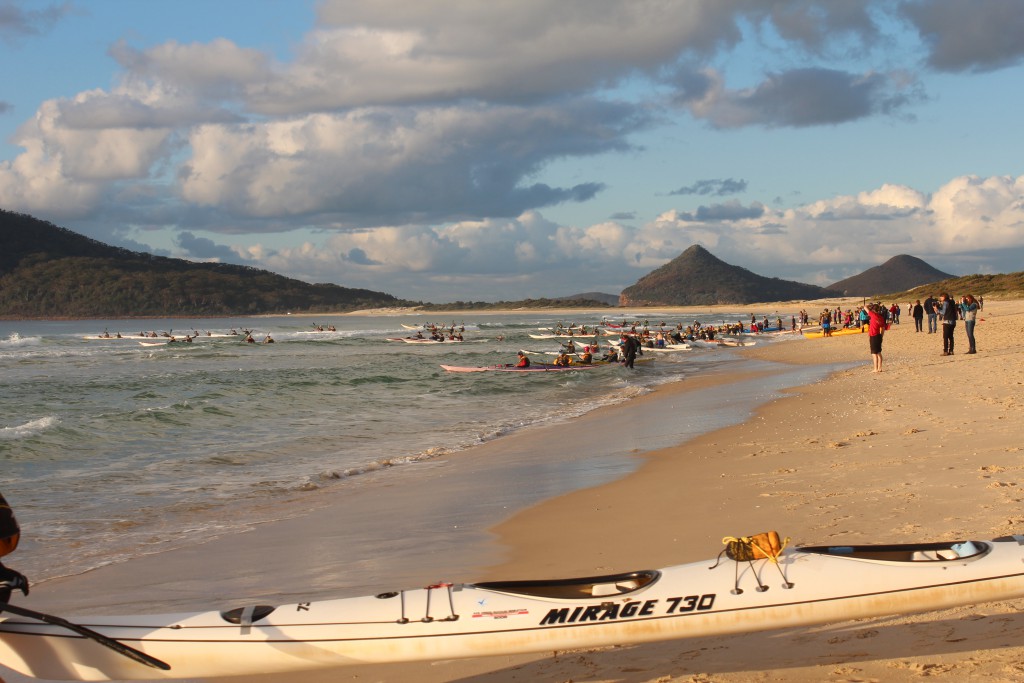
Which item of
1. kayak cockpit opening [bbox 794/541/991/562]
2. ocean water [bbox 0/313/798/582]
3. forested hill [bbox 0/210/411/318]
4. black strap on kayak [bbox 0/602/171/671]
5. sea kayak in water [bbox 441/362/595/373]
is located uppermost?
forested hill [bbox 0/210/411/318]

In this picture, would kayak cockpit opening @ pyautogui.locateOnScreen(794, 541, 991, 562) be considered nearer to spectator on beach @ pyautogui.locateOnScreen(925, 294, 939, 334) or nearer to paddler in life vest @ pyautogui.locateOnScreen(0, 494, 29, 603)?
paddler in life vest @ pyautogui.locateOnScreen(0, 494, 29, 603)

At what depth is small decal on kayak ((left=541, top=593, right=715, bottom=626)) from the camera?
4.66 meters

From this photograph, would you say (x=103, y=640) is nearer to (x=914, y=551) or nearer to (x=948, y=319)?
(x=914, y=551)

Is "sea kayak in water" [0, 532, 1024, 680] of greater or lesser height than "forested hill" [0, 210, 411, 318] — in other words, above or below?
→ below

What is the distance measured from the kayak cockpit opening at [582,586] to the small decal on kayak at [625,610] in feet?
0.33

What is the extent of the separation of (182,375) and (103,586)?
101 ft

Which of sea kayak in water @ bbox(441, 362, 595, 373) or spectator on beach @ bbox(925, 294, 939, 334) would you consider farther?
spectator on beach @ bbox(925, 294, 939, 334)

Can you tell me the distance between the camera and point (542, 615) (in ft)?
15.3

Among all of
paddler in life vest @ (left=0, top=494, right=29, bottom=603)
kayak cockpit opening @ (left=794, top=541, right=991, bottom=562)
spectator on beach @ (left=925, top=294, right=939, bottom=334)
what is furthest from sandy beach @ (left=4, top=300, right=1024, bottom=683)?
spectator on beach @ (left=925, top=294, right=939, bottom=334)

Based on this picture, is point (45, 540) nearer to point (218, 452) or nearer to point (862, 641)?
point (218, 452)

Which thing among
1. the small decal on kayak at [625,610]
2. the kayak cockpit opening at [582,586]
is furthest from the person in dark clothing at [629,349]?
the small decal on kayak at [625,610]

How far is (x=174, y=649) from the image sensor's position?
187 inches

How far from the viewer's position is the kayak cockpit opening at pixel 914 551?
15.8 feet

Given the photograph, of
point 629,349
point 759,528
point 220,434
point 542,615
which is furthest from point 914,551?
point 629,349
